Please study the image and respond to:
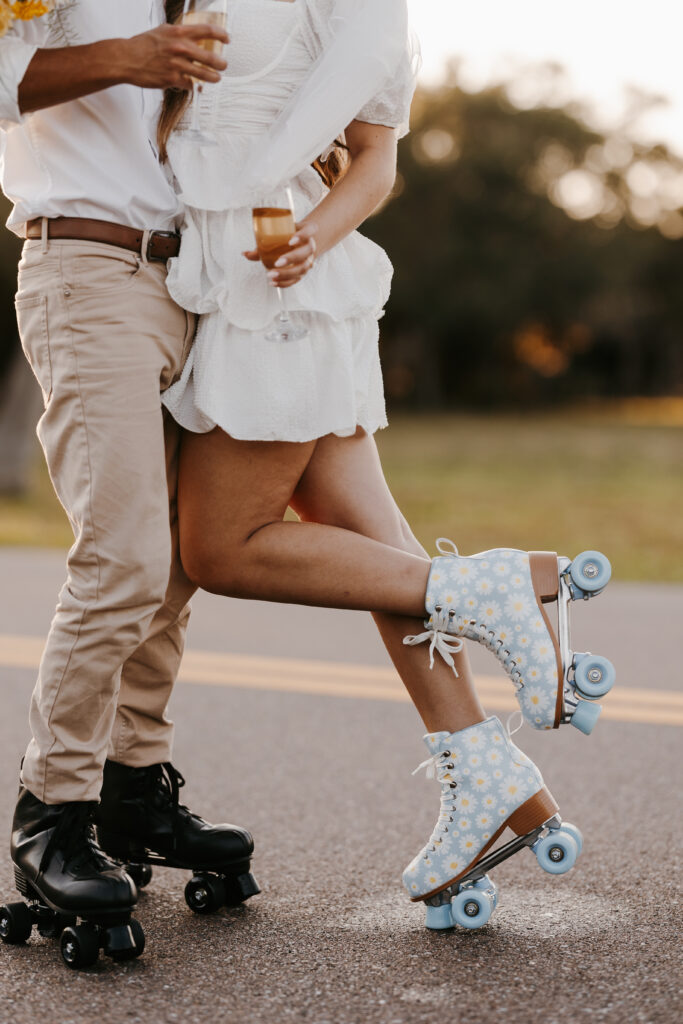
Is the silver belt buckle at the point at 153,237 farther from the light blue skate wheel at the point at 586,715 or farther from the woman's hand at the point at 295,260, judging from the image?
the light blue skate wheel at the point at 586,715

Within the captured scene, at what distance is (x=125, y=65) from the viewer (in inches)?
87.2

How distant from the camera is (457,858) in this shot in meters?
2.43

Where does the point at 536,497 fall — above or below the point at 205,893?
below

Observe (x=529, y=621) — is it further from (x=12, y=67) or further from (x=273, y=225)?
(x=12, y=67)

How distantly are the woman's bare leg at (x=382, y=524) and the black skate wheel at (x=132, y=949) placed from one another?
0.63 meters

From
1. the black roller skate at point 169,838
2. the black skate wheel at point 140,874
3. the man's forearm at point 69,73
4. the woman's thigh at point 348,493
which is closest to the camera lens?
the man's forearm at point 69,73

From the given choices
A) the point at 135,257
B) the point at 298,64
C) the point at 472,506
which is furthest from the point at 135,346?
the point at 472,506

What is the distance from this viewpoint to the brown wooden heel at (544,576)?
2445 millimetres

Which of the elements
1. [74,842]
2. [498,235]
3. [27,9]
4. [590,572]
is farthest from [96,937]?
[498,235]

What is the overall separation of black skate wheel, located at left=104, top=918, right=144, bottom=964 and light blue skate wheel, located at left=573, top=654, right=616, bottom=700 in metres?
0.89

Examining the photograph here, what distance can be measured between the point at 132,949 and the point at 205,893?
1.08 feet

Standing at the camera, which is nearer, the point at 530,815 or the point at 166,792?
the point at 530,815

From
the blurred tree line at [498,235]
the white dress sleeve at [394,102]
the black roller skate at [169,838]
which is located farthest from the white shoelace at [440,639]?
the blurred tree line at [498,235]

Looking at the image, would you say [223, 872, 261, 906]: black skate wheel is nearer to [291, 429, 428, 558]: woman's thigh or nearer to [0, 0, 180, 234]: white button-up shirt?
[291, 429, 428, 558]: woman's thigh
